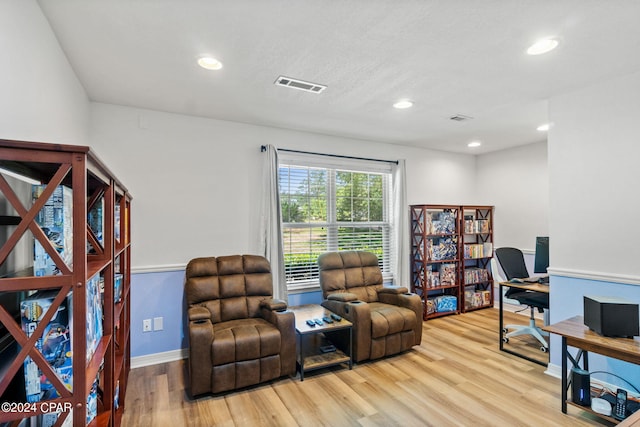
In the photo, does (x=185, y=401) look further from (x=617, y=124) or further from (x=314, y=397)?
(x=617, y=124)

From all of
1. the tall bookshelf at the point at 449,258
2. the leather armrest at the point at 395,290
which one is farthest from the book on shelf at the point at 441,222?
the leather armrest at the point at 395,290

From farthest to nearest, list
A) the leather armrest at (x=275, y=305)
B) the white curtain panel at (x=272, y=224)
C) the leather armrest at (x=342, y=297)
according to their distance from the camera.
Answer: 1. the white curtain panel at (x=272, y=224)
2. the leather armrest at (x=342, y=297)
3. the leather armrest at (x=275, y=305)

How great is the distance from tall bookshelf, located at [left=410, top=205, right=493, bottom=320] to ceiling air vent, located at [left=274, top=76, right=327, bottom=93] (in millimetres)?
2648

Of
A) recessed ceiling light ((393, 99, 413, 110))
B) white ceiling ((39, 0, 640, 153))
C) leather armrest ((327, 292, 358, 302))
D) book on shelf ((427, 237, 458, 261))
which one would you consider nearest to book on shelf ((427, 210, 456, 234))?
book on shelf ((427, 237, 458, 261))

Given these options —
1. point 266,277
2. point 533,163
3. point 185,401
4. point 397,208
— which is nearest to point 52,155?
point 185,401

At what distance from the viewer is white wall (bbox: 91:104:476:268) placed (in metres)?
3.19

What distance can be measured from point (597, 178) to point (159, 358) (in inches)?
171

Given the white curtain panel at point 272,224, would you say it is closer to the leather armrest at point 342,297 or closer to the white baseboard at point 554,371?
the leather armrest at point 342,297

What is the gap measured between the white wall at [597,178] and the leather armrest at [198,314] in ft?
10.4

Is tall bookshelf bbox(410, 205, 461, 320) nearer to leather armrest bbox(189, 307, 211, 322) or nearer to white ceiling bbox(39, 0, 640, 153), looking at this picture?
white ceiling bbox(39, 0, 640, 153)

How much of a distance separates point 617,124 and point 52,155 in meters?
3.58

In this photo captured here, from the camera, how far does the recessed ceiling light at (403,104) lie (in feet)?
10.2

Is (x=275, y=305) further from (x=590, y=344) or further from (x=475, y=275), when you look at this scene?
(x=475, y=275)

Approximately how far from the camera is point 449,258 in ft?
16.2
